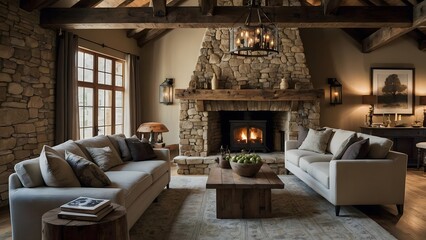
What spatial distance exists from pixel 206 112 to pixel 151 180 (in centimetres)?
303

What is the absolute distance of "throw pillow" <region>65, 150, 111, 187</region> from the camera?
10.6 ft

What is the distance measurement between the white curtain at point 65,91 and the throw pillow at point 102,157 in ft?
4.76

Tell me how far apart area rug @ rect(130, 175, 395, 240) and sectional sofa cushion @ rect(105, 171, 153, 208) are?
1.33ft

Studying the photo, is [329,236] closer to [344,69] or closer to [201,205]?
[201,205]

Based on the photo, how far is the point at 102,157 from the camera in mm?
4277

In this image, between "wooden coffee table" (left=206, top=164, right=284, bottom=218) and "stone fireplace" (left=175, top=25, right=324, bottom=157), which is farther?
"stone fireplace" (left=175, top=25, right=324, bottom=157)

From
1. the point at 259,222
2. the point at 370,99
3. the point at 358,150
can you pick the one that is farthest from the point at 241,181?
the point at 370,99

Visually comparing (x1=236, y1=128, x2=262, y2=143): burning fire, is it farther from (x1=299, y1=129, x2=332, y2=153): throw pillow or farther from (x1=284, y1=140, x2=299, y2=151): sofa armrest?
(x1=299, y1=129, x2=332, y2=153): throw pillow

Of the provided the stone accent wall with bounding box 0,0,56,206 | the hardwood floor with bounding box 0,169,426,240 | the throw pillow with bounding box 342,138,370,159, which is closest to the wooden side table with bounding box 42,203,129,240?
the hardwood floor with bounding box 0,169,426,240

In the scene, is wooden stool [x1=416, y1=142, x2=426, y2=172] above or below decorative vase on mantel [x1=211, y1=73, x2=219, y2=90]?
below

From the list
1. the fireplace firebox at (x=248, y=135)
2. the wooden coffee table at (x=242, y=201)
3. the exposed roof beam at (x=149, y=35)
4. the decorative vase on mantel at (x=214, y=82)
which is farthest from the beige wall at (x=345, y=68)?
the wooden coffee table at (x=242, y=201)

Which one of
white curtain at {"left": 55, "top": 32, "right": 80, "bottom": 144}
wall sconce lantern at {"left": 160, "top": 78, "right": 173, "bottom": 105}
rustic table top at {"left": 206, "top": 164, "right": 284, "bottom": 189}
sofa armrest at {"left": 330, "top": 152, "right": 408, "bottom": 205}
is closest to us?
rustic table top at {"left": 206, "top": 164, "right": 284, "bottom": 189}

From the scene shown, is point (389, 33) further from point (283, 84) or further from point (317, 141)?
point (317, 141)

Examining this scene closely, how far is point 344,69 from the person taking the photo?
8023 mm
